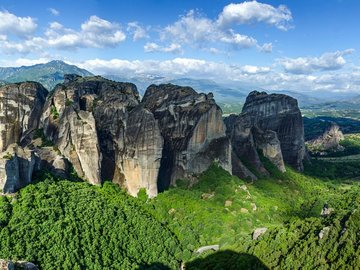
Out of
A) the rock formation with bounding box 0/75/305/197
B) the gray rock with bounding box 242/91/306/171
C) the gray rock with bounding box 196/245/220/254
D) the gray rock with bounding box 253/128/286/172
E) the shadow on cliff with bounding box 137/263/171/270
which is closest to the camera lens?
the shadow on cliff with bounding box 137/263/171/270

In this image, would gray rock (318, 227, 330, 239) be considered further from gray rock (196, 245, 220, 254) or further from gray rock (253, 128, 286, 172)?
gray rock (253, 128, 286, 172)

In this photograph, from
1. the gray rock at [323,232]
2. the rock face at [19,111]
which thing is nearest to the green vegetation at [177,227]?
the gray rock at [323,232]

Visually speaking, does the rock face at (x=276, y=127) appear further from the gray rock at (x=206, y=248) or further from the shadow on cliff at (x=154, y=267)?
→ the shadow on cliff at (x=154, y=267)

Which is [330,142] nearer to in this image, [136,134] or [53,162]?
[136,134]

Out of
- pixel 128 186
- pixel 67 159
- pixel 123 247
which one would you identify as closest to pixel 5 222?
pixel 123 247

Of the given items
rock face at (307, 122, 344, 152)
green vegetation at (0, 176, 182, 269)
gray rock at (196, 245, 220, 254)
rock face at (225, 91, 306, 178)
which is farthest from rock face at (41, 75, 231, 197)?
rock face at (307, 122, 344, 152)

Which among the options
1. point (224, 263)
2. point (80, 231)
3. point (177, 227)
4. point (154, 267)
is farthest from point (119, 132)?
point (224, 263)
